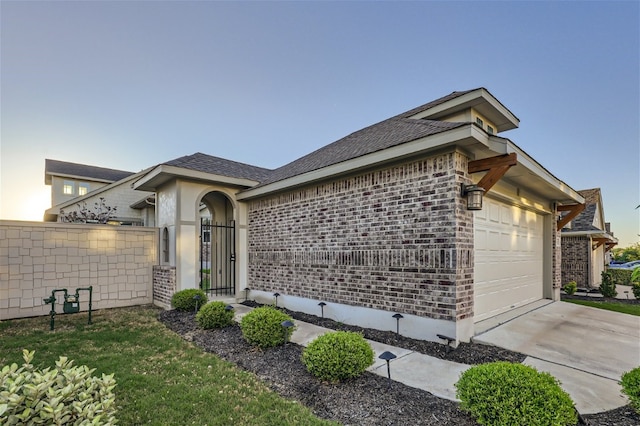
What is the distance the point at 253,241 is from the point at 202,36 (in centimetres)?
654

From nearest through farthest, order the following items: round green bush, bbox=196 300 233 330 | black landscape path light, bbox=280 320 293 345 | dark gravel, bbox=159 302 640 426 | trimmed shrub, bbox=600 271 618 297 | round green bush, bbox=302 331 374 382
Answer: dark gravel, bbox=159 302 640 426 → round green bush, bbox=302 331 374 382 → black landscape path light, bbox=280 320 293 345 → round green bush, bbox=196 300 233 330 → trimmed shrub, bbox=600 271 618 297

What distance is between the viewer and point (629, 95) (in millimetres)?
8742

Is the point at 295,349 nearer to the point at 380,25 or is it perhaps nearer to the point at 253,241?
the point at 253,241

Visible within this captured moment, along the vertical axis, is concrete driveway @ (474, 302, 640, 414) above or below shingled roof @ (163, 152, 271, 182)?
below

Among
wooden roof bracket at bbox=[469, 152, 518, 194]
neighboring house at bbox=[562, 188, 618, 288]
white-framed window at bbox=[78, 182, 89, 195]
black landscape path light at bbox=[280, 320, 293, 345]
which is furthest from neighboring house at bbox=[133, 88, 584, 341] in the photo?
white-framed window at bbox=[78, 182, 89, 195]

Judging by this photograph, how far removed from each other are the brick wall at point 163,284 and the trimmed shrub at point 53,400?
6122 millimetres

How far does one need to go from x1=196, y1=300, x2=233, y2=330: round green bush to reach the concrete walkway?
1.46 m

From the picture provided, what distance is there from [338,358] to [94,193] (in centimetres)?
1881

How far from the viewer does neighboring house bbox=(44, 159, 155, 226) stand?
54.1 feet

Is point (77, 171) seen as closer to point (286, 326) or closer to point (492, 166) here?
point (286, 326)

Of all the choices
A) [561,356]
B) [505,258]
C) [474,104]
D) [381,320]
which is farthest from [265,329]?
[474,104]

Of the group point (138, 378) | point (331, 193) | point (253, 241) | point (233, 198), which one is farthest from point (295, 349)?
point (233, 198)

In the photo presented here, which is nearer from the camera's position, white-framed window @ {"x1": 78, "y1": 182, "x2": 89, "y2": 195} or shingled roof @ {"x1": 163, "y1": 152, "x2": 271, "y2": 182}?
shingled roof @ {"x1": 163, "y1": 152, "x2": 271, "y2": 182}

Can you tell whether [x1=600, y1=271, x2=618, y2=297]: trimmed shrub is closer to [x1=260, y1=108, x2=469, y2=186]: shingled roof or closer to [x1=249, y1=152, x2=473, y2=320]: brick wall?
[x1=260, y1=108, x2=469, y2=186]: shingled roof
